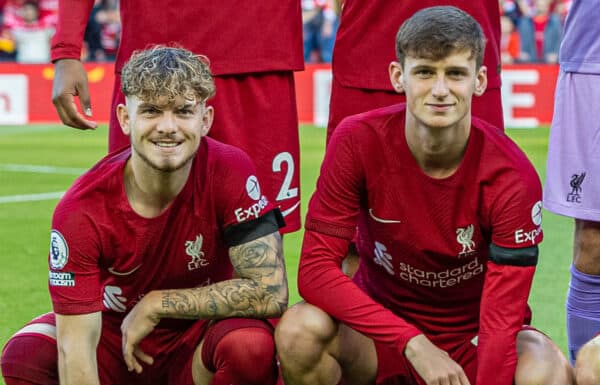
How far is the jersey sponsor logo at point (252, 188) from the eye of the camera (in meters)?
3.75

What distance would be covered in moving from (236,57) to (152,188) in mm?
696

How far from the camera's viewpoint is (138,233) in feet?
12.1

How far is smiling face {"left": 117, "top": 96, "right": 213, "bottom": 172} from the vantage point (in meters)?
3.58

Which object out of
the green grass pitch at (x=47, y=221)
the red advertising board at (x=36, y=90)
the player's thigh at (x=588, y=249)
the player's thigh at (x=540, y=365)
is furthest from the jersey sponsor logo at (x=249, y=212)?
the red advertising board at (x=36, y=90)

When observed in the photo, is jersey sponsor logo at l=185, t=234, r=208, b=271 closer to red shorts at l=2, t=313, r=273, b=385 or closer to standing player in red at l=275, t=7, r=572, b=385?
red shorts at l=2, t=313, r=273, b=385

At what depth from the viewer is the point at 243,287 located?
3.72m

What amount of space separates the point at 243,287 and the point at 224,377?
28 cm

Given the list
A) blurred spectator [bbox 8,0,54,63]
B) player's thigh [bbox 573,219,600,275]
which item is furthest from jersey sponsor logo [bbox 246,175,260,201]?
blurred spectator [bbox 8,0,54,63]

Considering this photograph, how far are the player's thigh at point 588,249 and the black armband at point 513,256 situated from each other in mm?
654

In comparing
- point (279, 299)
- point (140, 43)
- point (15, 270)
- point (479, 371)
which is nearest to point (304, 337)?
point (279, 299)

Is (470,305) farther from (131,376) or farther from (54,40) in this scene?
(54,40)

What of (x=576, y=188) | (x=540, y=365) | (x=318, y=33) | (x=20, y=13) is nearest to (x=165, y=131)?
(x=540, y=365)

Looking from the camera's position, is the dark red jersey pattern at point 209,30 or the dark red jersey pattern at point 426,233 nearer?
the dark red jersey pattern at point 426,233

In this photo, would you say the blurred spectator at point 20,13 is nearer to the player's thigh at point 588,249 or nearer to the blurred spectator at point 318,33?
the blurred spectator at point 318,33
